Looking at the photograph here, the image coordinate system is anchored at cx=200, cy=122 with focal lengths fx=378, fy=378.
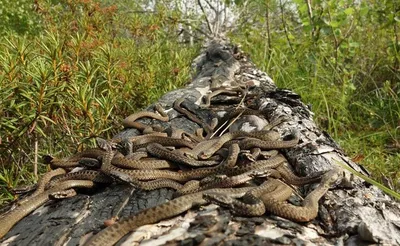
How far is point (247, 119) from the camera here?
13.9ft

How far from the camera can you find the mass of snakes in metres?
2.18

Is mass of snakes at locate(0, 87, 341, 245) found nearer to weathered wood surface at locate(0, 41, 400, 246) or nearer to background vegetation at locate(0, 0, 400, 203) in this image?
weathered wood surface at locate(0, 41, 400, 246)

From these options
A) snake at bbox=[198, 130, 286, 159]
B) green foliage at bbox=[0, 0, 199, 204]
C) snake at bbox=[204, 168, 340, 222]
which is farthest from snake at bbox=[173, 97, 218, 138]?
snake at bbox=[204, 168, 340, 222]

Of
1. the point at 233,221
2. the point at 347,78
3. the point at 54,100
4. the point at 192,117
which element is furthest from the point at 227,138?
the point at 347,78

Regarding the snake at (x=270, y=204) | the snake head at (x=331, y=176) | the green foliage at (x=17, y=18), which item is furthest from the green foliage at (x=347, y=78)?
the green foliage at (x=17, y=18)

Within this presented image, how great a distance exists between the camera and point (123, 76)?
5762mm

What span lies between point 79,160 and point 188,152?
91cm

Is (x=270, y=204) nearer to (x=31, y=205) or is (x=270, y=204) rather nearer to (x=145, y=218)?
(x=145, y=218)

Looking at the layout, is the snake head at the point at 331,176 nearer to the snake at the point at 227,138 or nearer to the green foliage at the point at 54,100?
the snake at the point at 227,138

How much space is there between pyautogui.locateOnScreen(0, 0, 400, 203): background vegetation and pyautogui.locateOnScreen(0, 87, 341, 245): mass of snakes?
97 centimetres

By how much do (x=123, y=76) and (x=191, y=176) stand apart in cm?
333

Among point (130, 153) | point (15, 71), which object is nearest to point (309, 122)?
point (130, 153)

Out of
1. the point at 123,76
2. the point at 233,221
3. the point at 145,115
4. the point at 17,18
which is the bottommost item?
the point at 233,221

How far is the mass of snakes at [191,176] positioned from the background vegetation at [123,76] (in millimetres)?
970
